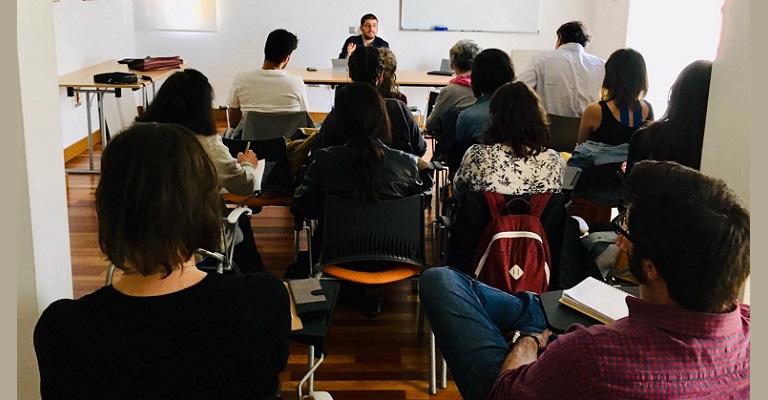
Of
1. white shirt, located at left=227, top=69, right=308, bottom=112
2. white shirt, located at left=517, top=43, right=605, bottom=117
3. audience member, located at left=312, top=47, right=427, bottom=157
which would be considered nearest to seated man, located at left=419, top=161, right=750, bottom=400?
audience member, located at left=312, top=47, right=427, bottom=157

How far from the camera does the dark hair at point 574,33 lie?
4.90 metres

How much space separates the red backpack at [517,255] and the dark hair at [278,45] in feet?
7.81

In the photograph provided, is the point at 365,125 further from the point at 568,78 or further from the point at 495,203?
the point at 568,78

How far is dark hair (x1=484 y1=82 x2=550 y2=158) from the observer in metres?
2.86

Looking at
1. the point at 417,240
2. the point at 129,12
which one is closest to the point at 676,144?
the point at 417,240

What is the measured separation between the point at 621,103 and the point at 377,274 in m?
1.66

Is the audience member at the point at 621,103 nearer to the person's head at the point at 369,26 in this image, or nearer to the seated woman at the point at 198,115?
the seated woman at the point at 198,115

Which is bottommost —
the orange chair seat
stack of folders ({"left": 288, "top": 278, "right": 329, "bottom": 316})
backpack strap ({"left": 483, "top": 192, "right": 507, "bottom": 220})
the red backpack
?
the orange chair seat

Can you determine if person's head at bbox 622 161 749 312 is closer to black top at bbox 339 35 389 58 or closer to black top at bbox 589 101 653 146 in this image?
black top at bbox 589 101 653 146

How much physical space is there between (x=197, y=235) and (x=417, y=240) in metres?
1.52

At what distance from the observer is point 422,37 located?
8.47 metres

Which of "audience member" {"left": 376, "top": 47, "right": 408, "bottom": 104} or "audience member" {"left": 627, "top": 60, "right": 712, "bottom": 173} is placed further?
"audience member" {"left": 376, "top": 47, "right": 408, "bottom": 104}

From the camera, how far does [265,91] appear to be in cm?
457

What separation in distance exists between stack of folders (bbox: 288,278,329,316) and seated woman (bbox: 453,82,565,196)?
115cm
